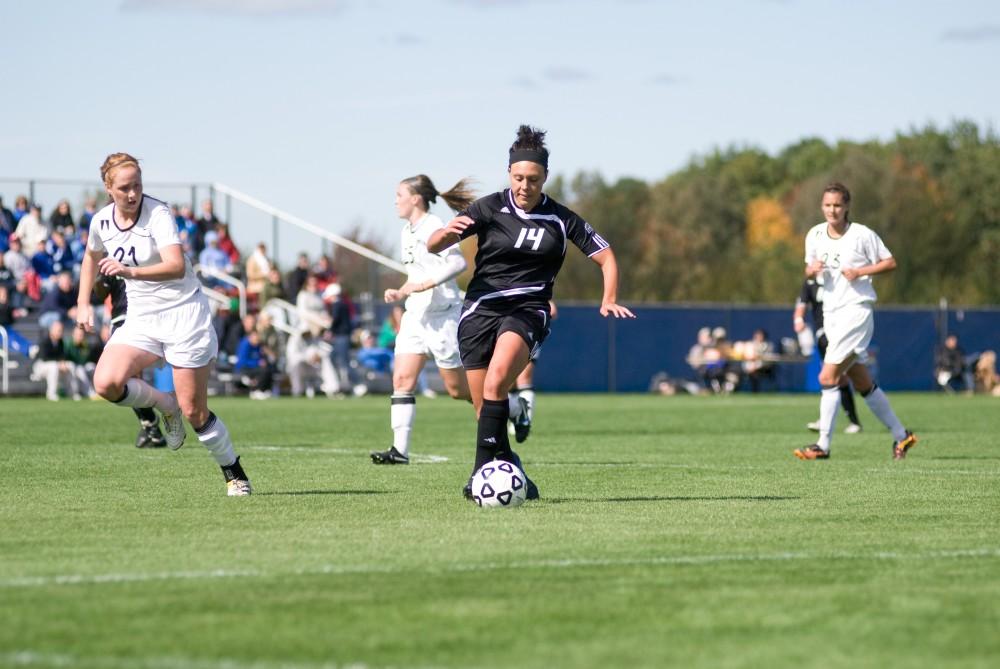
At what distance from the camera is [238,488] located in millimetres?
10164

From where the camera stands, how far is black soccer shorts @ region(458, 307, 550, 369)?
31.9 ft

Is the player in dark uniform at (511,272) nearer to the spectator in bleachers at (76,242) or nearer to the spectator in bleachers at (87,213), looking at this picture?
the spectator in bleachers at (87,213)

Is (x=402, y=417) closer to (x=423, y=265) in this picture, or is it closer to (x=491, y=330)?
(x=423, y=265)

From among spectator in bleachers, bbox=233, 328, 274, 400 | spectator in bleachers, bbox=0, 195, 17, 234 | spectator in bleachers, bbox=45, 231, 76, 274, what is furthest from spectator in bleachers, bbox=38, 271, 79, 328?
spectator in bleachers, bbox=233, 328, 274, 400

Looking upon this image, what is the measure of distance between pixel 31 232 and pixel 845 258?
2112cm

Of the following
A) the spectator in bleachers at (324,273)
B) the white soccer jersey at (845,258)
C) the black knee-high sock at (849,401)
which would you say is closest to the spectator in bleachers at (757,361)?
the spectator in bleachers at (324,273)

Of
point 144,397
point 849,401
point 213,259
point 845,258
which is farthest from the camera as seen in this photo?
point 213,259

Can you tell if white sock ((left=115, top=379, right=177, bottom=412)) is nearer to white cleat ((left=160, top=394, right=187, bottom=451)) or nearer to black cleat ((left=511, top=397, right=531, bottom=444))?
white cleat ((left=160, top=394, right=187, bottom=451))

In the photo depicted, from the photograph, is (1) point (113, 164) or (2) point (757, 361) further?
(2) point (757, 361)

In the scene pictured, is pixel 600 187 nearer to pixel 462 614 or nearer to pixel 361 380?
pixel 361 380

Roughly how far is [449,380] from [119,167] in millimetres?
4384

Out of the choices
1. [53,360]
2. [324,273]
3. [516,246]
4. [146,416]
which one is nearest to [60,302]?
[53,360]

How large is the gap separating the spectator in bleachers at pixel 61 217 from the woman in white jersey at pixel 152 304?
22.6m

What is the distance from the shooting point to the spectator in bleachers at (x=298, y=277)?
1369 inches
